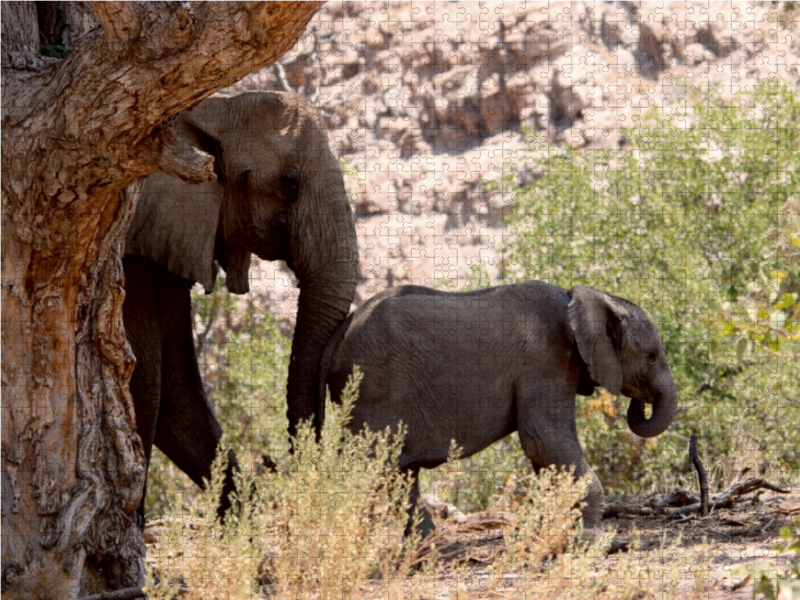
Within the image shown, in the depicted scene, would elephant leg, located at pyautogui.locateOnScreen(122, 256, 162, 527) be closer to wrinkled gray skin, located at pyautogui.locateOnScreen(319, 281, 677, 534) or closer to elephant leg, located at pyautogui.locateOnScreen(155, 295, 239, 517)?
elephant leg, located at pyautogui.locateOnScreen(155, 295, 239, 517)

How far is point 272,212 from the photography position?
5.26 metres

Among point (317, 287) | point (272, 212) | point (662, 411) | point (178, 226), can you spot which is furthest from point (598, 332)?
point (178, 226)

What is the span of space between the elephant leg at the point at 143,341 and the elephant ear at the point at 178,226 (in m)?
0.15

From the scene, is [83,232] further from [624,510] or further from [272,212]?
[624,510]

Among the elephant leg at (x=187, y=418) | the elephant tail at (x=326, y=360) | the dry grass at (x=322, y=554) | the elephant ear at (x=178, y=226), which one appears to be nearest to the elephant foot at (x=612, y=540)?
the elephant tail at (x=326, y=360)

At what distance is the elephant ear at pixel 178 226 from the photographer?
5188mm

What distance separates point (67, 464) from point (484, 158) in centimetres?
854

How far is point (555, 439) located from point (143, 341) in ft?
6.17

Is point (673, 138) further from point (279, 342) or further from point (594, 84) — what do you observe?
point (279, 342)

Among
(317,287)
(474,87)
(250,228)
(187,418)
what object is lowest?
(187,418)

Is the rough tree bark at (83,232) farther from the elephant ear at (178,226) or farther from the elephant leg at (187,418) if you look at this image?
the elephant leg at (187,418)

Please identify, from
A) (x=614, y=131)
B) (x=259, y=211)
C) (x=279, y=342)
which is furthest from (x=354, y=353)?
(x=614, y=131)

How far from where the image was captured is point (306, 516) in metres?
3.10

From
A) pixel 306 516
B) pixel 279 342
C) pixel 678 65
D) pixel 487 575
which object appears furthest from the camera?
pixel 678 65
